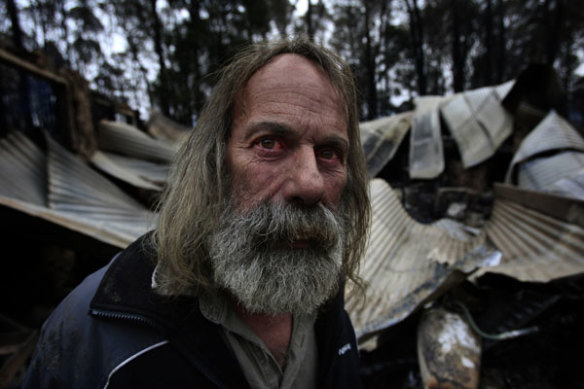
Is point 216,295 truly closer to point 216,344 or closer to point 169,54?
point 216,344

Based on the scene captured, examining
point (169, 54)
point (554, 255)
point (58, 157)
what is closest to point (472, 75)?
point (169, 54)

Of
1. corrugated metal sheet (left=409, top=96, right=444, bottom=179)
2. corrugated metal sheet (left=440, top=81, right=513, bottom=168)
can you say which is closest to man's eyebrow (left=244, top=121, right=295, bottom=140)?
corrugated metal sheet (left=409, top=96, right=444, bottom=179)

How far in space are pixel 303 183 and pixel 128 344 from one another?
777 millimetres

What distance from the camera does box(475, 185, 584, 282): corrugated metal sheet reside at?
Answer: 2.11 meters

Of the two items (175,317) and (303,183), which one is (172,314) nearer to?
(175,317)

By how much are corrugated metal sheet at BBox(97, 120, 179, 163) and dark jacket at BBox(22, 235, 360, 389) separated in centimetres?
569

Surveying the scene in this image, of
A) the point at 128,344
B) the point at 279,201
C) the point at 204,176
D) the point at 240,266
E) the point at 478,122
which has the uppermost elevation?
the point at 478,122

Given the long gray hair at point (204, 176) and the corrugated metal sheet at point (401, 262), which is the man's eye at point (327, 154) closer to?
the long gray hair at point (204, 176)

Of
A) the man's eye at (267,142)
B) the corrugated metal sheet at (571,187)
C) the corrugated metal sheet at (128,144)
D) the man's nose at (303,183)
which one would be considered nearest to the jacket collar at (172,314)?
the man's nose at (303,183)

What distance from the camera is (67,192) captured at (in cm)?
349

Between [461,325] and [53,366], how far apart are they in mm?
2361

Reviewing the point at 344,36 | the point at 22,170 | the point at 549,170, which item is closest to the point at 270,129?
the point at 22,170

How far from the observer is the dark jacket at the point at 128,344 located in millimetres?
876

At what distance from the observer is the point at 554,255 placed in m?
2.34
